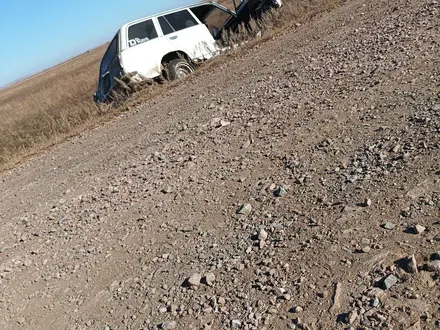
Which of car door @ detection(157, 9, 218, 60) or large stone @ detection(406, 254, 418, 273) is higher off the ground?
car door @ detection(157, 9, 218, 60)

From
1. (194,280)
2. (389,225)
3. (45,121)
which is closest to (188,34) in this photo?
(45,121)

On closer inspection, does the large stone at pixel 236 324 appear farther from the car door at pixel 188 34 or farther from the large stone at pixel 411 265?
the car door at pixel 188 34

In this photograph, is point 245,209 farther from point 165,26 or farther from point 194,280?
point 165,26

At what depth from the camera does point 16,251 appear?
4.57 meters

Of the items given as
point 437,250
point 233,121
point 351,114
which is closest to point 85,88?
point 233,121

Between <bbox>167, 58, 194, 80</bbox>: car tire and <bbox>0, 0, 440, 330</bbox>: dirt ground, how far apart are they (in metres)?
3.10

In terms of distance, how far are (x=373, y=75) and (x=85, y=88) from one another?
16182 millimetres

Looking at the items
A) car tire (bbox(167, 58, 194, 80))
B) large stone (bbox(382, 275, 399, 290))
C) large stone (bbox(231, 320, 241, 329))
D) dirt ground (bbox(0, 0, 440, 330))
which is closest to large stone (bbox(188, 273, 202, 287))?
dirt ground (bbox(0, 0, 440, 330))

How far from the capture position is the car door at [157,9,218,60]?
941cm

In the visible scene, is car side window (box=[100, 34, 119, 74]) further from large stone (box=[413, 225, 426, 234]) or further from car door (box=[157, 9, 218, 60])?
large stone (box=[413, 225, 426, 234])

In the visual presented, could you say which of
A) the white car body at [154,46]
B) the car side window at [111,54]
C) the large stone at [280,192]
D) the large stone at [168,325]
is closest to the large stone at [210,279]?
the large stone at [168,325]

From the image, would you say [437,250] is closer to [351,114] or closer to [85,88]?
[351,114]

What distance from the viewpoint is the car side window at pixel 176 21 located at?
31.0ft

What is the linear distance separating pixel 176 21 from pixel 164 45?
922 millimetres
